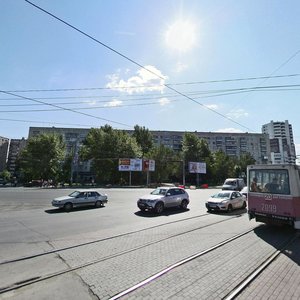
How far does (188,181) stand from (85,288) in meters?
80.8

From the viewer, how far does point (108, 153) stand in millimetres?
65750

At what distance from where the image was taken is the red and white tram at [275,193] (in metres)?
9.77

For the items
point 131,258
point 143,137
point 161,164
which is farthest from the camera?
point 143,137

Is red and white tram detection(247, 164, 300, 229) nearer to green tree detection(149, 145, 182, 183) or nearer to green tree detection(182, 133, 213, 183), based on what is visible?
green tree detection(149, 145, 182, 183)

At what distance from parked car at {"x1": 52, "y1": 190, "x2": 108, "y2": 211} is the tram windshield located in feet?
39.3

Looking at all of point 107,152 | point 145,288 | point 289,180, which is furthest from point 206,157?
point 145,288

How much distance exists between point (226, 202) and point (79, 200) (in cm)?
1025

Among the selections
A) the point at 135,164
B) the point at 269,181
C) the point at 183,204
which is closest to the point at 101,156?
the point at 135,164

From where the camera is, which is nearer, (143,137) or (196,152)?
(196,152)

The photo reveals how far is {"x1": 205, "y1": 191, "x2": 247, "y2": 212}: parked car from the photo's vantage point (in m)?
16.2

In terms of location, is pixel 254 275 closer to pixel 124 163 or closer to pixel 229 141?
pixel 124 163

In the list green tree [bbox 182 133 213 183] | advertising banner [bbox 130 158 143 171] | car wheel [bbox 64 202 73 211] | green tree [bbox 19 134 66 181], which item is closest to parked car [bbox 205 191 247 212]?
car wheel [bbox 64 202 73 211]

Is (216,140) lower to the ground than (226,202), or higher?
higher

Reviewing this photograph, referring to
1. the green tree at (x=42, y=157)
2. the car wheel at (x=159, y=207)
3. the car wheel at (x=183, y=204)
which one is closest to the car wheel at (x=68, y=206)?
the car wheel at (x=159, y=207)
